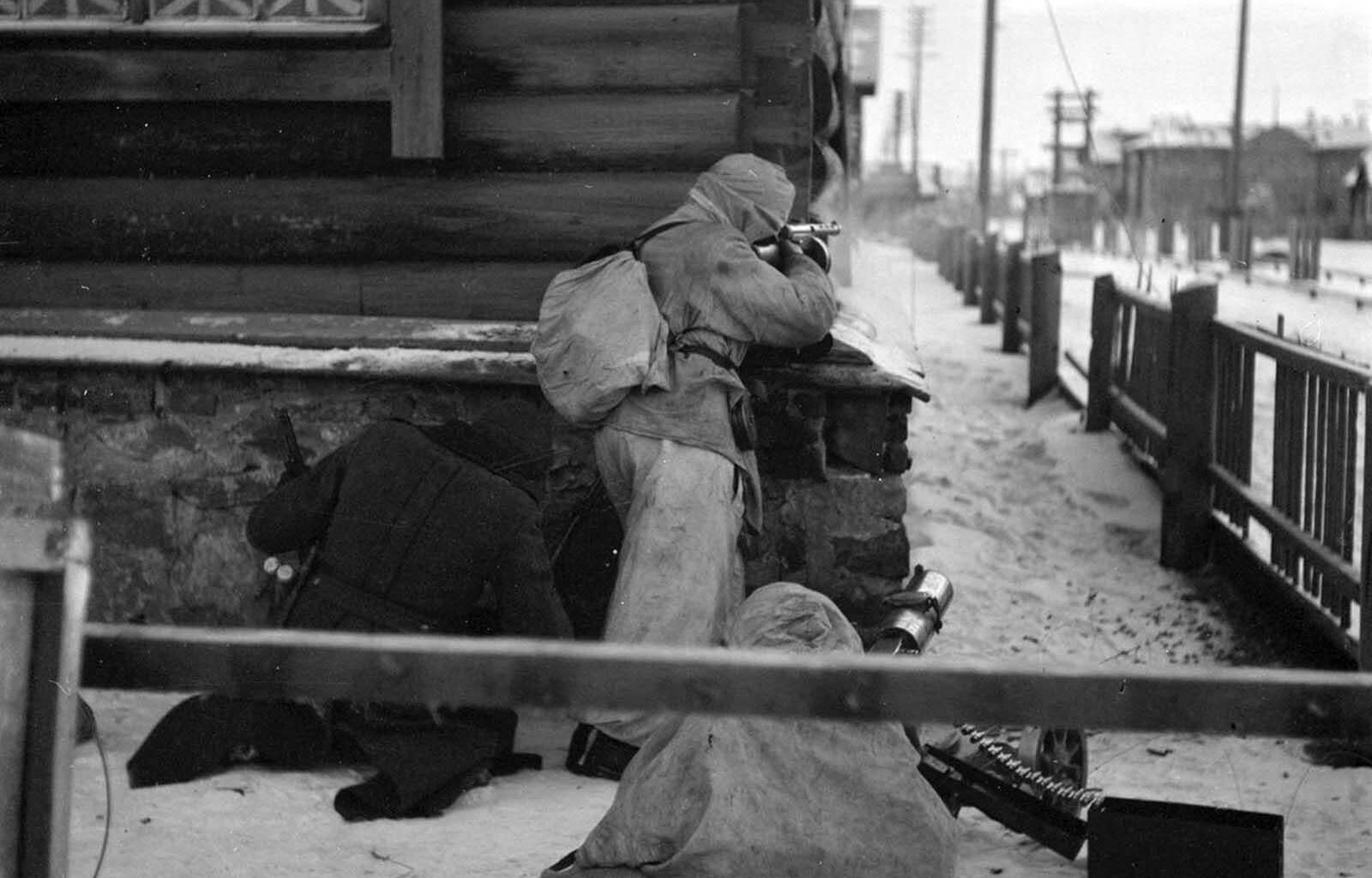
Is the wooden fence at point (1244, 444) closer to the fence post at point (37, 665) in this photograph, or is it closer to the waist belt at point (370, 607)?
the waist belt at point (370, 607)

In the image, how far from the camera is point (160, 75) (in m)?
6.12

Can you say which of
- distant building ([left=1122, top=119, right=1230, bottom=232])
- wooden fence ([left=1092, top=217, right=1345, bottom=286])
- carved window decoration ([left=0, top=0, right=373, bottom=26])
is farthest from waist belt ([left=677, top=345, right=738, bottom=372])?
distant building ([left=1122, top=119, right=1230, bottom=232])

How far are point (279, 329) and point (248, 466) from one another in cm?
50

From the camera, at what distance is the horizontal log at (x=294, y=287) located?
6.18 m

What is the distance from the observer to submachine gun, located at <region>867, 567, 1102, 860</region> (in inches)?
169

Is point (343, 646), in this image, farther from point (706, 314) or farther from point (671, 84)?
point (671, 84)

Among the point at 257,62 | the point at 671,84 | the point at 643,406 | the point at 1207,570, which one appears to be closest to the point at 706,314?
the point at 643,406

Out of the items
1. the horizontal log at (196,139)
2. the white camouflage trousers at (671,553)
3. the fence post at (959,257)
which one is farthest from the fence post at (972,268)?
the white camouflage trousers at (671,553)

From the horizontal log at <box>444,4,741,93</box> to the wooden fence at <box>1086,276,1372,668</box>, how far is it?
228cm

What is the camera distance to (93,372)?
238 inches

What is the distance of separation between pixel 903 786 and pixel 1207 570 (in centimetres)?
397

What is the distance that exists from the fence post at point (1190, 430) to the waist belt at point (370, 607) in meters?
3.78

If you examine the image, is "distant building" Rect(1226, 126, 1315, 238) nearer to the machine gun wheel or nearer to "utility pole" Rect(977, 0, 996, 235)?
"utility pole" Rect(977, 0, 996, 235)

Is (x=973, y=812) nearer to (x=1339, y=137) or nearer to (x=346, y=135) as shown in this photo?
(x=346, y=135)
